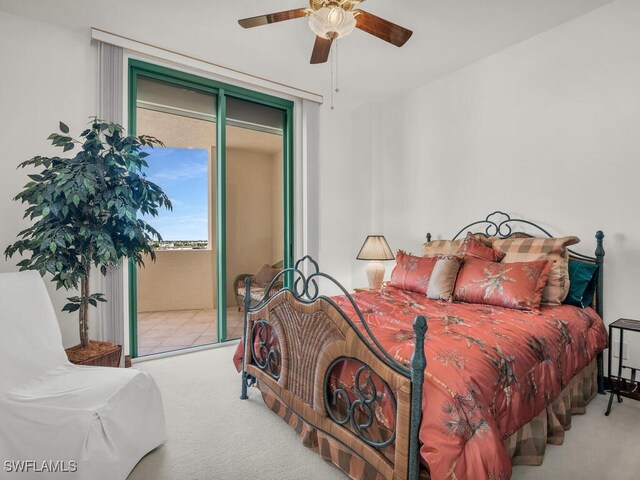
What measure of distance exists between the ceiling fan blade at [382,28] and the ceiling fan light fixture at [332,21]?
17 centimetres

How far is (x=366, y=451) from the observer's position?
1533mm

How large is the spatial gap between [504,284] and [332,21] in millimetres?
2003

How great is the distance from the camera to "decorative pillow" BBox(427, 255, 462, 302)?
271 cm

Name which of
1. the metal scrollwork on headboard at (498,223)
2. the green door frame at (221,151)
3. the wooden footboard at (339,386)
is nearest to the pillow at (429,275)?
the metal scrollwork on headboard at (498,223)

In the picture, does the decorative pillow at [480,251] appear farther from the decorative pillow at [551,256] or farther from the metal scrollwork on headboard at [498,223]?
the metal scrollwork on headboard at [498,223]

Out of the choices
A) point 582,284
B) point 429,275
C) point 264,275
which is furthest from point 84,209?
point 582,284

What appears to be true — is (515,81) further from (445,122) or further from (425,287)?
(425,287)

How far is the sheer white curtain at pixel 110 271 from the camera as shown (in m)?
3.08

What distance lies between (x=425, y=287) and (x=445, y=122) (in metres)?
1.98

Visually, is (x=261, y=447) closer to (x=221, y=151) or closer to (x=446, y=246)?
(x=446, y=246)

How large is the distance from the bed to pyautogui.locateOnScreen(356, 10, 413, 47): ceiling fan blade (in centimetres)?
161

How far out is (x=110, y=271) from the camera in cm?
309

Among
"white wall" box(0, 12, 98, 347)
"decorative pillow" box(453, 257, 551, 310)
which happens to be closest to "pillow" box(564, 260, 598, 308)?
"decorative pillow" box(453, 257, 551, 310)

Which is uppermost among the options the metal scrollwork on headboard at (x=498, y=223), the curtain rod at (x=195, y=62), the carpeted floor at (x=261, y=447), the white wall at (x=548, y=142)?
the curtain rod at (x=195, y=62)
